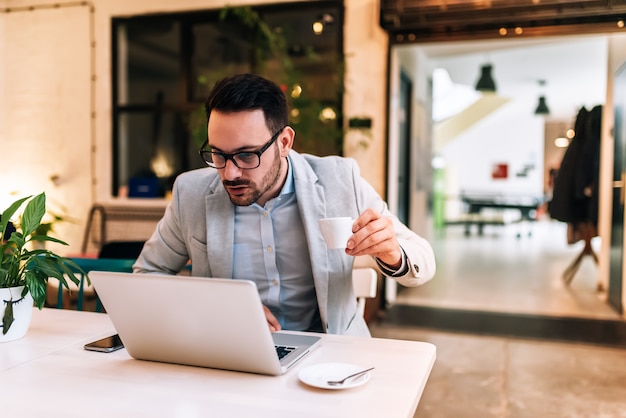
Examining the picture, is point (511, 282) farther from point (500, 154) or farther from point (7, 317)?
point (500, 154)

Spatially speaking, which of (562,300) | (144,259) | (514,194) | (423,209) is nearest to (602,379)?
(562,300)

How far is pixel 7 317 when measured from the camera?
1374mm

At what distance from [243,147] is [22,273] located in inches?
25.5

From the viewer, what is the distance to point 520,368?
3305 mm

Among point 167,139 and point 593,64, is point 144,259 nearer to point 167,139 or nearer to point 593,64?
point 167,139

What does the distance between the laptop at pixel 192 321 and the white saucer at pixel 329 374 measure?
0.07 meters

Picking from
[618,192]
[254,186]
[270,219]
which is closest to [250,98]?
[254,186]

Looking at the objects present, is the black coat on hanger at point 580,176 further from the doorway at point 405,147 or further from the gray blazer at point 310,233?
the gray blazer at point 310,233

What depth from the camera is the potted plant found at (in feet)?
4.55

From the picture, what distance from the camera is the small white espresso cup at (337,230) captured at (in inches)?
49.1

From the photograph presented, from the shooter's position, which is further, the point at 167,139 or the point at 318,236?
the point at 167,139

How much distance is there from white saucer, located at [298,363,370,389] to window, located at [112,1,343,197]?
3.41 m

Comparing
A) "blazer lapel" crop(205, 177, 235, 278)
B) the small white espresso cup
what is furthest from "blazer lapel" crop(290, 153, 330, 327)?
the small white espresso cup

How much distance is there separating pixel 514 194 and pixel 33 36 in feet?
38.4
